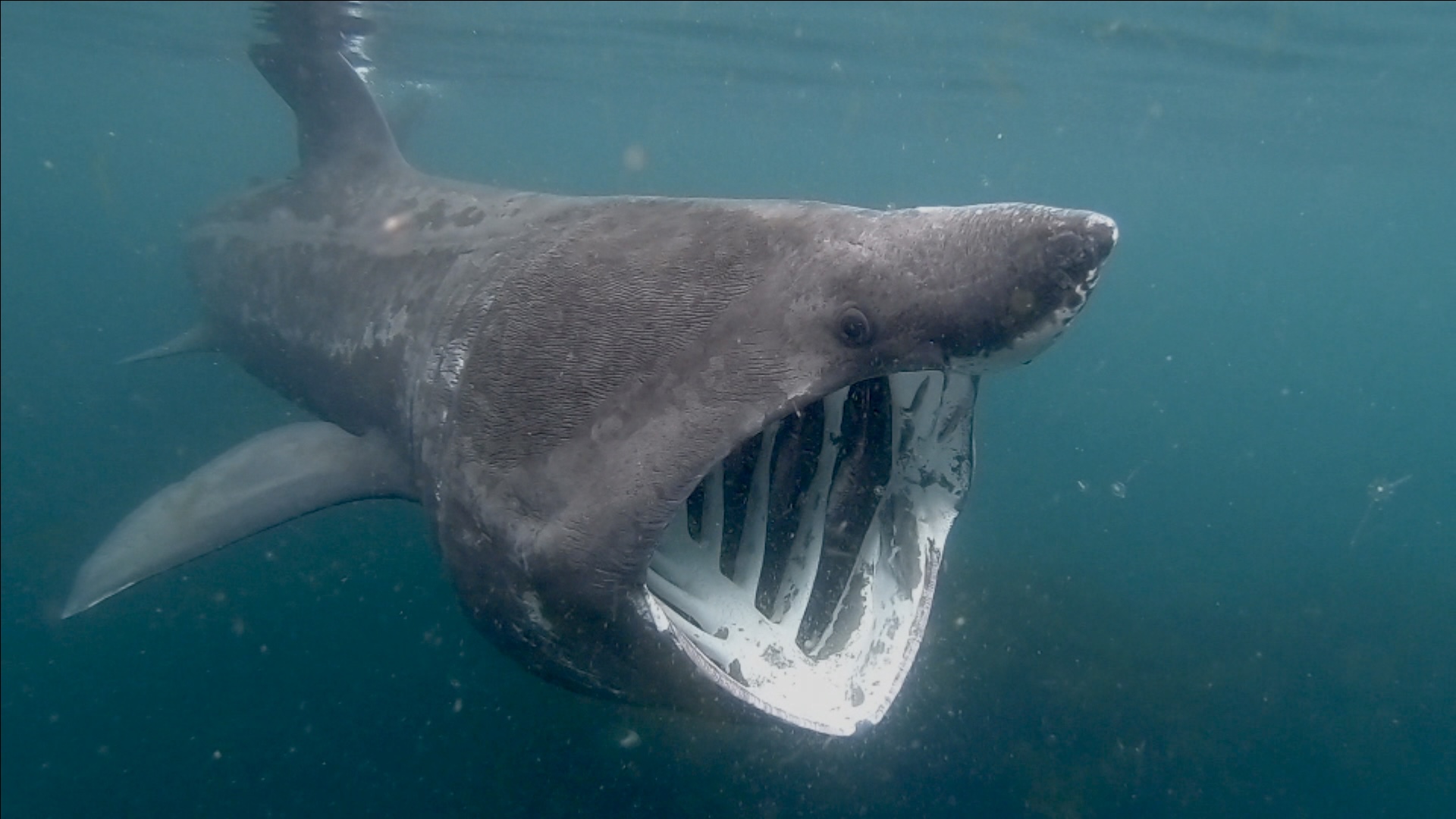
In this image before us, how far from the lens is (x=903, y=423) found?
13.2ft

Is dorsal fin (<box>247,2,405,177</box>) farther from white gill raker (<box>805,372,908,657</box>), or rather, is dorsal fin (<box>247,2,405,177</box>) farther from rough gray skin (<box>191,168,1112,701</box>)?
white gill raker (<box>805,372,908,657</box>)

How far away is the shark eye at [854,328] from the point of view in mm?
3301

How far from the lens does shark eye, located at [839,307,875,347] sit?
10.8 feet

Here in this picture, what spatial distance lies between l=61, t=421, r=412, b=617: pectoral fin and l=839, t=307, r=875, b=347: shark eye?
2.81m

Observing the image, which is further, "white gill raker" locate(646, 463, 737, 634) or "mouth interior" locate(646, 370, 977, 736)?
"white gill raker" locate(646, 463, 737, 634)

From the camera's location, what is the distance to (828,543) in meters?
4.19

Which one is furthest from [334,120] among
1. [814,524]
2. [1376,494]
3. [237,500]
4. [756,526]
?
[1376,494]

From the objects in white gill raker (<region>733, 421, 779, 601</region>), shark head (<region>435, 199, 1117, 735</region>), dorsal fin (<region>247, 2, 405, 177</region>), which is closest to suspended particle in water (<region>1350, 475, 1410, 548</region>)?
shark head (<region>435, 199, 1117, 735</region>)

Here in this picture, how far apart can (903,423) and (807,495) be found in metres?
0.57

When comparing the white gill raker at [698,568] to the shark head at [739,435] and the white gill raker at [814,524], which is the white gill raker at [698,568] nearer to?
the shark head at [739,435]

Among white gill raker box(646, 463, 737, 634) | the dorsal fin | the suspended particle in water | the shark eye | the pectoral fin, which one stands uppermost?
the shark eye

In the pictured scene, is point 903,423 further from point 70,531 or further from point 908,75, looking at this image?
point 908,75

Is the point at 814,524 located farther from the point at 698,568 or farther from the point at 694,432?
the point at 694,432

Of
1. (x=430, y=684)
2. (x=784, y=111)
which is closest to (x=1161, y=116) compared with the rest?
(x=784, y=111)
